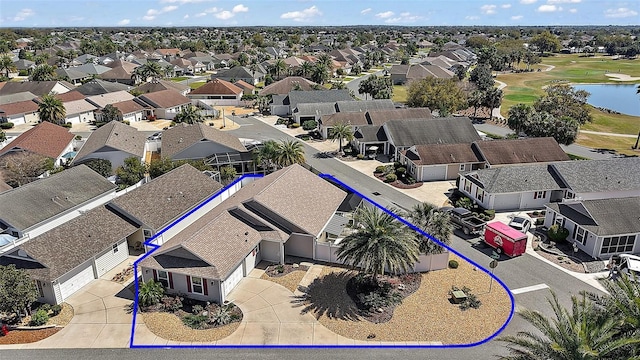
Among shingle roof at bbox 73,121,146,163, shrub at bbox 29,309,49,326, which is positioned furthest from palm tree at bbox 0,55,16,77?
shrub at bbox 29,309,49,326

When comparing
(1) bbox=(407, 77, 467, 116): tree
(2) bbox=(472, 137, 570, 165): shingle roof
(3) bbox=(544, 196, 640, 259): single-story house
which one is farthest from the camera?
(1) bbox=(407, 77, 467, 116): tree

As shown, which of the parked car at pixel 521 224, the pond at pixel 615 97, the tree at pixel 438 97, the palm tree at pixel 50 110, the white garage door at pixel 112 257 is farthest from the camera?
the pond at pixel 615 97

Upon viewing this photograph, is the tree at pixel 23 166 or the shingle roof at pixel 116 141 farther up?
the shingle roof at pixel 116 141

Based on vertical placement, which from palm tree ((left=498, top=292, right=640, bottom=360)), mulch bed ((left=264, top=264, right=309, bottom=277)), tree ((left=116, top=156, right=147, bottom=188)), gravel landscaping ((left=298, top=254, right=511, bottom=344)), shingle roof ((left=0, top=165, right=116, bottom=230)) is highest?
palm tree ((left=498, top=292, right=640, bottom=360))

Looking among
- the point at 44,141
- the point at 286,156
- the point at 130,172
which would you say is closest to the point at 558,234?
the point at 286,156

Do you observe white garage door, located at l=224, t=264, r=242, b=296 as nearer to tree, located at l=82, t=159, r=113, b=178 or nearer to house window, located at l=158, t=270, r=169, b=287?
house window, located at l=158, t=270, r=169, b=287

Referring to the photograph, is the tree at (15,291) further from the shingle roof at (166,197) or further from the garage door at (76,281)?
the shingle roof at (166,197)

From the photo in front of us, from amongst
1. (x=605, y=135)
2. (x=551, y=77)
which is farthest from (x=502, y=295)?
(x=551, y=77)

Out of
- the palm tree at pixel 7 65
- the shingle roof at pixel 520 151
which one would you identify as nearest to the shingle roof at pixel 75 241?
the shingle roof at pixel 520 151
